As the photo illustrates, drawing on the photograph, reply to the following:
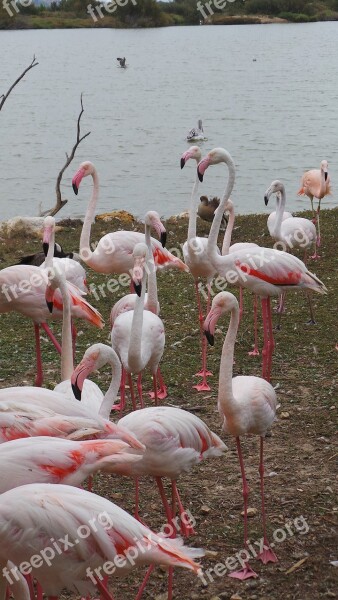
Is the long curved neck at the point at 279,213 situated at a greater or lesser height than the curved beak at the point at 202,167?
lesser

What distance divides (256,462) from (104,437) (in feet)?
5.44

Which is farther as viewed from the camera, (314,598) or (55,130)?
(55,130)

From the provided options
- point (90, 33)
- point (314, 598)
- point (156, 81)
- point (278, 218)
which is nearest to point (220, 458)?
point (314, 598)

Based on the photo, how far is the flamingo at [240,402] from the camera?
407 centimetres

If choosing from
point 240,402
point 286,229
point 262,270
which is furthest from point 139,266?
point 286,229

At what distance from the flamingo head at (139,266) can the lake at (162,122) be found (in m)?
9.29

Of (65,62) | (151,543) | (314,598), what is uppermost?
(65,62)

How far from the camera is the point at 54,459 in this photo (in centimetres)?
321

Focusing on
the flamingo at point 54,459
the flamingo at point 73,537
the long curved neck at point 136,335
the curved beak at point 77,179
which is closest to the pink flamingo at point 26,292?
the long curved neck at point 136,335

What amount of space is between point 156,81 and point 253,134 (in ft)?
42.1

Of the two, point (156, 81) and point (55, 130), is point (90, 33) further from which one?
point (55, 130)

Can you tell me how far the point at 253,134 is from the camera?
2202cm

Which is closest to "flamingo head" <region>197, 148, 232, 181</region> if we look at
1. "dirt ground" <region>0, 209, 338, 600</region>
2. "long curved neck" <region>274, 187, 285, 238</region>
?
"dirt ground" <region>0, 209, 338, 600</region>

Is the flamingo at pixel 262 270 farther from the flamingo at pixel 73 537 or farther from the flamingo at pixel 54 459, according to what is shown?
the flamingo at pixel 73 537
